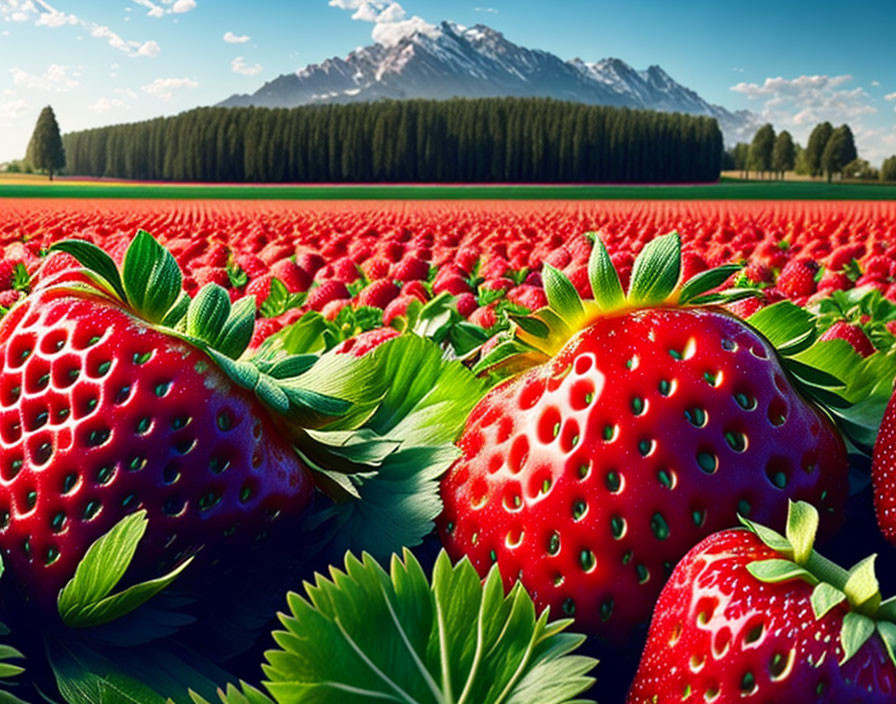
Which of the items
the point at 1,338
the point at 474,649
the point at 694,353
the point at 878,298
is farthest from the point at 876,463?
the point at 878,298

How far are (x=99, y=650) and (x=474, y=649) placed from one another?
0.26 metres

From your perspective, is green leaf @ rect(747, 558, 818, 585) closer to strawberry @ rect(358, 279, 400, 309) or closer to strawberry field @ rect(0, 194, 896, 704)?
strawberry field @ rect(0, 194, 896, 704)

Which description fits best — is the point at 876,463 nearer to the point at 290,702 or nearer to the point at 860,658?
the point at 860,658

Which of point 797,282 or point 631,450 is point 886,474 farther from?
point 797,282

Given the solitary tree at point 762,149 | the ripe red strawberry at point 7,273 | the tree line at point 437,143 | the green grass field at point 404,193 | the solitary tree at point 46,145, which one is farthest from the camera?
the solitary tree at point 762,149

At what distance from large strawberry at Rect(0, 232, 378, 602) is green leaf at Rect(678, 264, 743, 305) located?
0.30 metres

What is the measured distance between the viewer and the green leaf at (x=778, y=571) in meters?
0.58

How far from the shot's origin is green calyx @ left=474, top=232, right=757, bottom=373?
805mm

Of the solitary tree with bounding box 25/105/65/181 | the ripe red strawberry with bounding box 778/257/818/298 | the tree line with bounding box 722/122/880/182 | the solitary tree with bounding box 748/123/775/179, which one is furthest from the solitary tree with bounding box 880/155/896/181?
the ripe red strawberry with bounding box 778/257/818/298

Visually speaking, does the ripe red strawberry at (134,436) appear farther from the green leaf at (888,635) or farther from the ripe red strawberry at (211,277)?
the ripe red strawberry at (211,277)

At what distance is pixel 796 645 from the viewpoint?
572mm

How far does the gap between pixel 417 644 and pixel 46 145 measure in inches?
3036

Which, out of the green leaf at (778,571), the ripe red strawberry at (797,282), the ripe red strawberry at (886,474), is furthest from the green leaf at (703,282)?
the ripe red strawberry at (797,282)

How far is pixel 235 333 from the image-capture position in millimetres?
821
